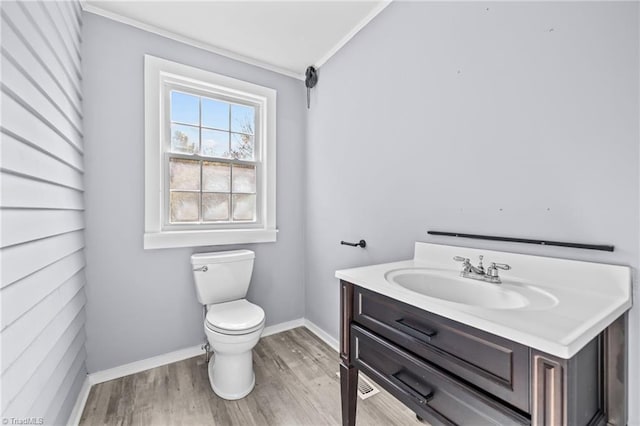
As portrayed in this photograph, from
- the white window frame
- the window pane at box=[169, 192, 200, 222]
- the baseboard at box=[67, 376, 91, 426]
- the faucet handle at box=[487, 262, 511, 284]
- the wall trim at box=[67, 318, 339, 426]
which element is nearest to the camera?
the faucet handle at box=[487, 262, 511, 284]

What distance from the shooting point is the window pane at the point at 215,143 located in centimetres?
227

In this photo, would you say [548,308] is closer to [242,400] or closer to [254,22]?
[242,400]

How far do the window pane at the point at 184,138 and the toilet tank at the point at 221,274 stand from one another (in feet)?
2.66

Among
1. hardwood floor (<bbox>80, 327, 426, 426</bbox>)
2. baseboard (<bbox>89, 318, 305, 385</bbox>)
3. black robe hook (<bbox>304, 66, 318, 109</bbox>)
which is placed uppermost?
black robe hook (<bbox>304, 66, 318, 109</bbox>)

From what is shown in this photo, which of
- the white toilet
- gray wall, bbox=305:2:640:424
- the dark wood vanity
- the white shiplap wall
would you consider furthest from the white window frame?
the dark wood vanity

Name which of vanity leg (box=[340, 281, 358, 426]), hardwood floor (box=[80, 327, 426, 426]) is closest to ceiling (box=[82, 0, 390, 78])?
vanity leg (box=[340, 281, 358, 426])

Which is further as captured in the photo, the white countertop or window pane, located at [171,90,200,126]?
window pane, located at [171,90,200,126]

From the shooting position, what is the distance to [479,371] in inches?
31.8

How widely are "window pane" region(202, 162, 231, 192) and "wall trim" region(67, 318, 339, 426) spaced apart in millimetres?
1224

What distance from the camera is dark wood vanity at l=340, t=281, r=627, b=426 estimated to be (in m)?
0.68

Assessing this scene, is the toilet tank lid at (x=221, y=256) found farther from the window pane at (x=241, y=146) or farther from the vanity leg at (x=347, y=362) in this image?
the vanity leg at (x=347, y=362)

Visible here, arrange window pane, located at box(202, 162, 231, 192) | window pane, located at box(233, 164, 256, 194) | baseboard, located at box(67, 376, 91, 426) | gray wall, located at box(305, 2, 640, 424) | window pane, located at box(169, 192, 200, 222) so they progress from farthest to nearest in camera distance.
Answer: window pane, located at box(233, 164, 256, 194) → window pane, located at box(202, 162, 231, 192) → window pane, located at box(169, 192, 200, 222) → baseboard, located at box(67, 376, 91, 426) → gray wall, located at box(305, 2, 640, 424)

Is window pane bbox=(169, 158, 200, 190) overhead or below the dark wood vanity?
overhead

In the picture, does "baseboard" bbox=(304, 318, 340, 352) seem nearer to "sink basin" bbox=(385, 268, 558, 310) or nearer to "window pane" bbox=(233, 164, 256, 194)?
"sink basin" bbox=(385, 268, 558, 310)
